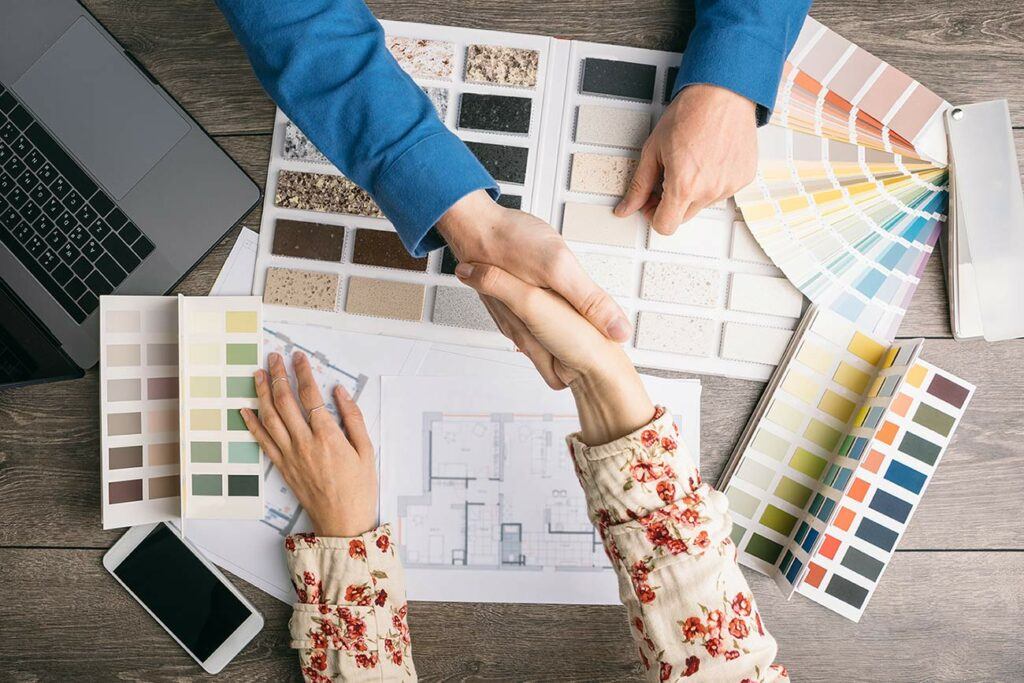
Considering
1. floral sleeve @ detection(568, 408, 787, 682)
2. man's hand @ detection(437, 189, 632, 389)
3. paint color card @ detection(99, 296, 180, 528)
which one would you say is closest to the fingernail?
man's hand @ detection(437, 189, 632, 389)

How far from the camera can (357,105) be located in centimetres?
76

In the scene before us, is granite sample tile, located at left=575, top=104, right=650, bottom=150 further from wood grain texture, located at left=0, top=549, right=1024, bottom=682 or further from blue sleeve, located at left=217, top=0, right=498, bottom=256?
wood grain texture, located at left=0, top=549, right=1024, bottom=682

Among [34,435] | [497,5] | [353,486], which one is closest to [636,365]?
[353,486]

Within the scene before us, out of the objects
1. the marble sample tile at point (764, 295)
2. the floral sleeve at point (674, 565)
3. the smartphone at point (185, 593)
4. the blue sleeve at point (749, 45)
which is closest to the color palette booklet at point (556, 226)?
the marble sample tile at point (764, 295)

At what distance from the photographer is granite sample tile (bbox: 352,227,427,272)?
958 mm

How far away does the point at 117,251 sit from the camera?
0.95m

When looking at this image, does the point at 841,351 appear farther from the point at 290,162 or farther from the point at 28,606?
the point at 28,606

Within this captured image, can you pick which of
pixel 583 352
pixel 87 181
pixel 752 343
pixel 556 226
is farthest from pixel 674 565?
pixel 87 181

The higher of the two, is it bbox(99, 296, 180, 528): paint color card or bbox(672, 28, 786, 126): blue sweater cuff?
bbox(672, 28, 786, 126): blue sweater cuff

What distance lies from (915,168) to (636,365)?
458mm

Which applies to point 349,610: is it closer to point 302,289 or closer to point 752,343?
point 302,289

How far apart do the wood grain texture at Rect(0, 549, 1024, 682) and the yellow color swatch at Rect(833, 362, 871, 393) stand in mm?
266

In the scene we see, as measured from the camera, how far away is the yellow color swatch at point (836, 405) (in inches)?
37.0

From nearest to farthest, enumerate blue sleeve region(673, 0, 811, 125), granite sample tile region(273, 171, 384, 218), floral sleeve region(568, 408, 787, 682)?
floral sleeve region(568, 408, 787, 682) → blue sleeve region(673, 0, 811, 125) → granite sample tile region(273, 171, 384, 218)
